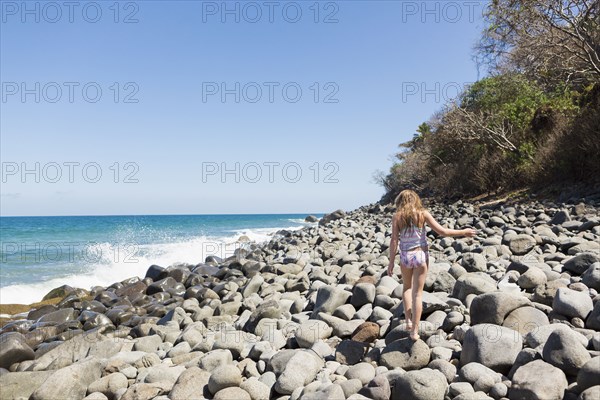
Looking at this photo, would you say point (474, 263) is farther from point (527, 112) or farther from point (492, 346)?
point (527, 112)

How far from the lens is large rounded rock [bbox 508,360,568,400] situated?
9.16 feet

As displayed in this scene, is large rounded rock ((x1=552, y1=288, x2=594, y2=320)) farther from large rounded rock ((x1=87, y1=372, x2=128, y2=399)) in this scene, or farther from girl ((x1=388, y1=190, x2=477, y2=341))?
large rounded rock ((x1=87, y1=372, x2=128, y2=399))

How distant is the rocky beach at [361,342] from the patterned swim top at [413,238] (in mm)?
757

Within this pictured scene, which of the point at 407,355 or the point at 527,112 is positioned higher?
the point at 527,112

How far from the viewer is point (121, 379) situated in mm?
4309

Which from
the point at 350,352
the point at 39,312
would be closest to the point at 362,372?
the point at 350,352

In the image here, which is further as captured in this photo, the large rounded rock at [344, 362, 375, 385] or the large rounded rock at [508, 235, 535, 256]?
the large rounded rock at [508, 235, 535, 256]

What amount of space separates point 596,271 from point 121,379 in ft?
16.3

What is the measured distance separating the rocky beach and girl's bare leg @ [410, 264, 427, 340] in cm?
11

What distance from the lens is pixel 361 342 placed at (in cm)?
422

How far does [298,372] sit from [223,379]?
0.64 metres

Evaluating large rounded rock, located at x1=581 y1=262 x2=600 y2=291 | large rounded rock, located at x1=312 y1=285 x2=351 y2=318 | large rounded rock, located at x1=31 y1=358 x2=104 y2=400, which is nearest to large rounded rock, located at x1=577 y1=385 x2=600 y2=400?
large rounded rock, located at x1=581 y1=262 x2=600 y2=291

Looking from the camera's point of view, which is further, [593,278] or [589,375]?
[593,278]

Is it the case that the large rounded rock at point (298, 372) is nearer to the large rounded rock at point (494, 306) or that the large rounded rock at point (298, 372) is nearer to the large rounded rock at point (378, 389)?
the large rounded rock at point (378, 389)
